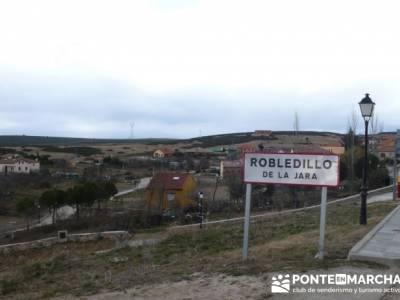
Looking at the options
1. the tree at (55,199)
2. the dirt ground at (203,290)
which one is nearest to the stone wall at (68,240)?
the dirt ground at (203,290)

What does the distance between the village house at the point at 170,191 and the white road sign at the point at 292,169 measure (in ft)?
134

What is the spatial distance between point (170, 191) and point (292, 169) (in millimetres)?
A: 50462

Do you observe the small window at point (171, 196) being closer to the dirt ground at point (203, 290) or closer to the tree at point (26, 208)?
the tree at point (26, 208)

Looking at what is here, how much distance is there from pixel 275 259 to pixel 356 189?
1592 inches

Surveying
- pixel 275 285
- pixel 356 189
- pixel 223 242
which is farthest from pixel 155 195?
pixel 275 285

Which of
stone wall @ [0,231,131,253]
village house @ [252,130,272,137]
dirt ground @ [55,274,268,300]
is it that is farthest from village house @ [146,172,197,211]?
village house @ [252,130,272,137]

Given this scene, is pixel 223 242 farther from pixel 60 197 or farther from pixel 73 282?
pixel 60 197

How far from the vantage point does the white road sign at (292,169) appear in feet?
31.2

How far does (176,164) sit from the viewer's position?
11712 cm

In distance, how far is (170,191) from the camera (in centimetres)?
5981

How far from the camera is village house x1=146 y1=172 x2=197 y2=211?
53.6 meters

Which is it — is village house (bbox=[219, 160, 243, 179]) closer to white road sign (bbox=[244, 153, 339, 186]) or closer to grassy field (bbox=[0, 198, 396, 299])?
grassy field (bbox=[0, 198, 396, 299])

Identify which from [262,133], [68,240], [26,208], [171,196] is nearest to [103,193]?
[171,196]

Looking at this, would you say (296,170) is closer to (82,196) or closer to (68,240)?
(68,240)
